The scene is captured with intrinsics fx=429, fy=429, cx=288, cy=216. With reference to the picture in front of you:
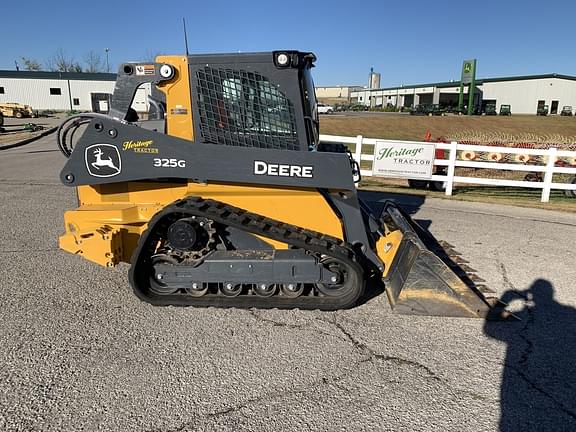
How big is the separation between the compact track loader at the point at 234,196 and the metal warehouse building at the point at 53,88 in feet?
188

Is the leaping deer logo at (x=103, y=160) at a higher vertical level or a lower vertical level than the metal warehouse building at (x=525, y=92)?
lower

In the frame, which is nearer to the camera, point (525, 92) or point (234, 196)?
point (234, 196)

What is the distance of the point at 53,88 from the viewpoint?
185ft

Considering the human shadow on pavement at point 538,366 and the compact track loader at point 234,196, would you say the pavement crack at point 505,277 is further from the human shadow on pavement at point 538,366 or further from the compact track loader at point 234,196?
the compact track loader at point 234,196

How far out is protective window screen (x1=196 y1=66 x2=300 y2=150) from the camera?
3945mm

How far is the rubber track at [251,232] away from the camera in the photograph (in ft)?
12.5

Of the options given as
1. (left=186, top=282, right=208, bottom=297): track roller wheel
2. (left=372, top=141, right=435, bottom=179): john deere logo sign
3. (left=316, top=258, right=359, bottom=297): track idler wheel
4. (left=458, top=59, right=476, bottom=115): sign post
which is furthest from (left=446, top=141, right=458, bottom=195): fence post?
(left=458, top=59, right=476, bottom=115): sign post

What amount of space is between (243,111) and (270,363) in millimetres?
2251

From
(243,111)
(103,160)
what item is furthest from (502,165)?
(103,160)

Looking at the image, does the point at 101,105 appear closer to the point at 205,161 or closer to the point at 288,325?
the point at 205,161

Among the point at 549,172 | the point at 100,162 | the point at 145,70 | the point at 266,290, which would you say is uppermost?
the point at 145,70

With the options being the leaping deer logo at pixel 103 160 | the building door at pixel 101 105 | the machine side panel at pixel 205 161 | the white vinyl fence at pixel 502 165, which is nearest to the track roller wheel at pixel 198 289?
the machine side panel at pixel 205 161

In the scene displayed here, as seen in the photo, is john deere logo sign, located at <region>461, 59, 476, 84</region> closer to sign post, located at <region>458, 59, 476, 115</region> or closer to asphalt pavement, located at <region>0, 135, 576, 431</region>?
sign post, located at <region>458, 59, 476, 115</region>

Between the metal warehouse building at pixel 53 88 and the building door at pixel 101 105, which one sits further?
the metal warehouse building at pixel 53 88
